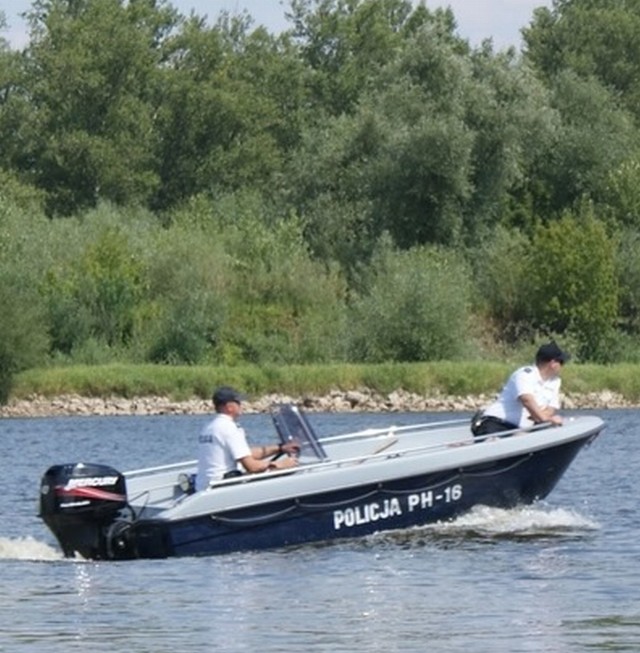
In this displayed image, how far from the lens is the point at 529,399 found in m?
19.9

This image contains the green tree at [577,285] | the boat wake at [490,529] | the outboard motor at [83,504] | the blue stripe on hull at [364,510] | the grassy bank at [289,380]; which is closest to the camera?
the outboard motor at [83,504]

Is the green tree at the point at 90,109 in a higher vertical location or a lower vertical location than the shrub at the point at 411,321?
higher

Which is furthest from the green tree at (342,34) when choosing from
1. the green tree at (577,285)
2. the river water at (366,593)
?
the river water at (366,593)

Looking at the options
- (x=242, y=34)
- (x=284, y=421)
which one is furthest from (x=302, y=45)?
(x=284, y=421)

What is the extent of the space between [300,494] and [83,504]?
1.88m

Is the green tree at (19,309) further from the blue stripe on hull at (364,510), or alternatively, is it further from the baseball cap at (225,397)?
the baseball cap at (225,397)

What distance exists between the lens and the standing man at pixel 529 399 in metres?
19.8

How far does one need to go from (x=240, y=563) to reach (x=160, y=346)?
3776cm

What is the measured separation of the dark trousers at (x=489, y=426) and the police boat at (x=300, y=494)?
28cm

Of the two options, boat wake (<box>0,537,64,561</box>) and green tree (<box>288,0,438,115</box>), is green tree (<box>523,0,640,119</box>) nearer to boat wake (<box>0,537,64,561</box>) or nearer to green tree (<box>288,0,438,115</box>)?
green tree (<box>288,0,438,115</box>)

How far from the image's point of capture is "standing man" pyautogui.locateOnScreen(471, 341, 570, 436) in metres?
19.8

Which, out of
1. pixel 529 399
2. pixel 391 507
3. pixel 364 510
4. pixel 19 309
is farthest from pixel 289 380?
pixel 364 510

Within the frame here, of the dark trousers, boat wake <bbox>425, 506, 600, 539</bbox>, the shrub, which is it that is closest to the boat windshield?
boat wake <bbox>425, 506, 600, 539</bbox>

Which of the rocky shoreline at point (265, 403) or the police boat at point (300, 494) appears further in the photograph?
the rocky shoreline at point (265, 403)
